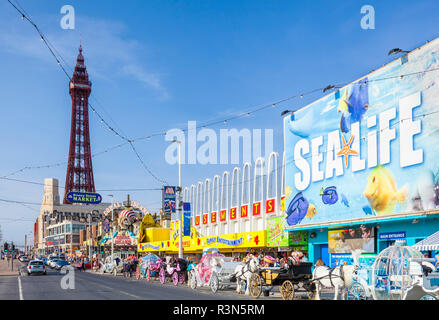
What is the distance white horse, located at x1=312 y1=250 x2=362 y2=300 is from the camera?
15711 millimetres

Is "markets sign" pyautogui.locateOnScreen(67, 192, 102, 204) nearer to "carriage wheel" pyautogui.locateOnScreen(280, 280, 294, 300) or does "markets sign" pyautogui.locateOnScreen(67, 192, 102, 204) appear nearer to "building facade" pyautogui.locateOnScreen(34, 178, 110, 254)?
"carriage wheel" pyautogui.locateOnScreen(280, 280, 294, 300)

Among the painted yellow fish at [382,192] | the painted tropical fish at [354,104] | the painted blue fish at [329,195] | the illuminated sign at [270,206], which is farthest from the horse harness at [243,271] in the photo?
the illuminated sign at [270,206]

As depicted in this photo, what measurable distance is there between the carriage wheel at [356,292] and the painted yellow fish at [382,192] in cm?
1024

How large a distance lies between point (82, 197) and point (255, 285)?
1358 inches

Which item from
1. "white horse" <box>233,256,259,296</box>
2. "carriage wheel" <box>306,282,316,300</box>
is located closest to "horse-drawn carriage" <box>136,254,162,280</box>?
"white horse" <box>233,256,259,296</box>

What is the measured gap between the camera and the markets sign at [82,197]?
4828 cm

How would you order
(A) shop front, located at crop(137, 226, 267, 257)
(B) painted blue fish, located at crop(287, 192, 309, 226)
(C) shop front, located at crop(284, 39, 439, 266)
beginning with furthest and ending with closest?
(A) shop front, located at crop(137, 226, 267, 257) < (B) painted blue fish, located at crop(287, 192, 309, 226) < (C) shop front, located at crop(284, 39, 439, 266)

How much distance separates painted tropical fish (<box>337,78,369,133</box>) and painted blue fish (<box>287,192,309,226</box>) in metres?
6.21

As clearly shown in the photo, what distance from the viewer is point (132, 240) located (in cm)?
6769

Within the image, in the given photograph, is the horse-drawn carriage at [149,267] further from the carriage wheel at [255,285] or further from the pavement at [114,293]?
the carriage wheel at [255,285]

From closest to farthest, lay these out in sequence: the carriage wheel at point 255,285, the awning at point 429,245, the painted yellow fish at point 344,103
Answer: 1. the awning at point 429,245
2. the carriage wheel at point 255,285
3. the painted yellow fish at point 344,103

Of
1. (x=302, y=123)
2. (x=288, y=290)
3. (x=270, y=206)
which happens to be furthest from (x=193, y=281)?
(x=302, y=123)
